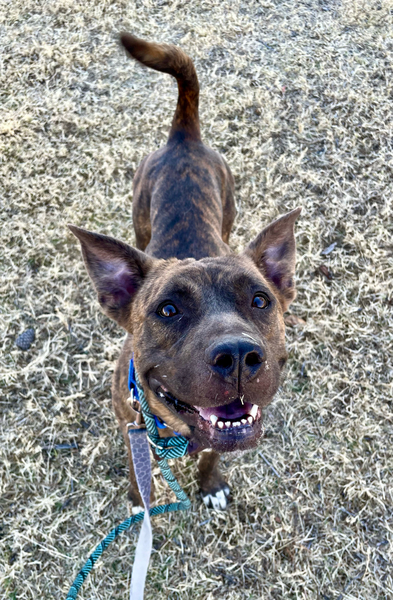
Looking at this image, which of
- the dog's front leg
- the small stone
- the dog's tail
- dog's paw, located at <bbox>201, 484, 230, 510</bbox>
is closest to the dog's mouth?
the dog's front leg

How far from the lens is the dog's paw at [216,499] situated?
357cm

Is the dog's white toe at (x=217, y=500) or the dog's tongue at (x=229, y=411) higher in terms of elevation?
the dog's tongue at (x=229, y=411)

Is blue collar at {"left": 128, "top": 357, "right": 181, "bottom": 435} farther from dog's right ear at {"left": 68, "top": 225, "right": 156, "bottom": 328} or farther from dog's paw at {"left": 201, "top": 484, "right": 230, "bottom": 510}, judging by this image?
dog's paw at {"left": 201, "top": 484, "right": 230, "bottom": 510}

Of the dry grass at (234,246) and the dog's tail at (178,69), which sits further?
the dry grass at (234,246)

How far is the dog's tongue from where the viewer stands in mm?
2244

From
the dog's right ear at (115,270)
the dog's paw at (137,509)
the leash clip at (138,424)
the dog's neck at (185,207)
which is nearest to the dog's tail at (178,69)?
the dog's neck at (185,207)

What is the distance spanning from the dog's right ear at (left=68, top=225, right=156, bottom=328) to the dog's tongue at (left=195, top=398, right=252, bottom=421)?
0.90m

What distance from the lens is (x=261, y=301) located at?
2.50m

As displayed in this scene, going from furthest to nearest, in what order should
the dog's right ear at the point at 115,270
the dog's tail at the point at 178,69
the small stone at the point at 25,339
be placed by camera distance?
the small stone at the point at 25,339, the dog's tail at the point at 178,69, the dog's right ear at the point at 115,270

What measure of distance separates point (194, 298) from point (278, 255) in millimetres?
955

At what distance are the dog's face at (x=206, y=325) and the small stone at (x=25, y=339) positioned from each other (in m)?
1.65

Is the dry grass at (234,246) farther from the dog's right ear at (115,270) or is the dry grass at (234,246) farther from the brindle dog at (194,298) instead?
the dog's right ear at (115,270)

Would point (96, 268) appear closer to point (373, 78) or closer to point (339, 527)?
point (339, 527)

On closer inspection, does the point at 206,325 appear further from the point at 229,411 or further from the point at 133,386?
the point at 133,386
